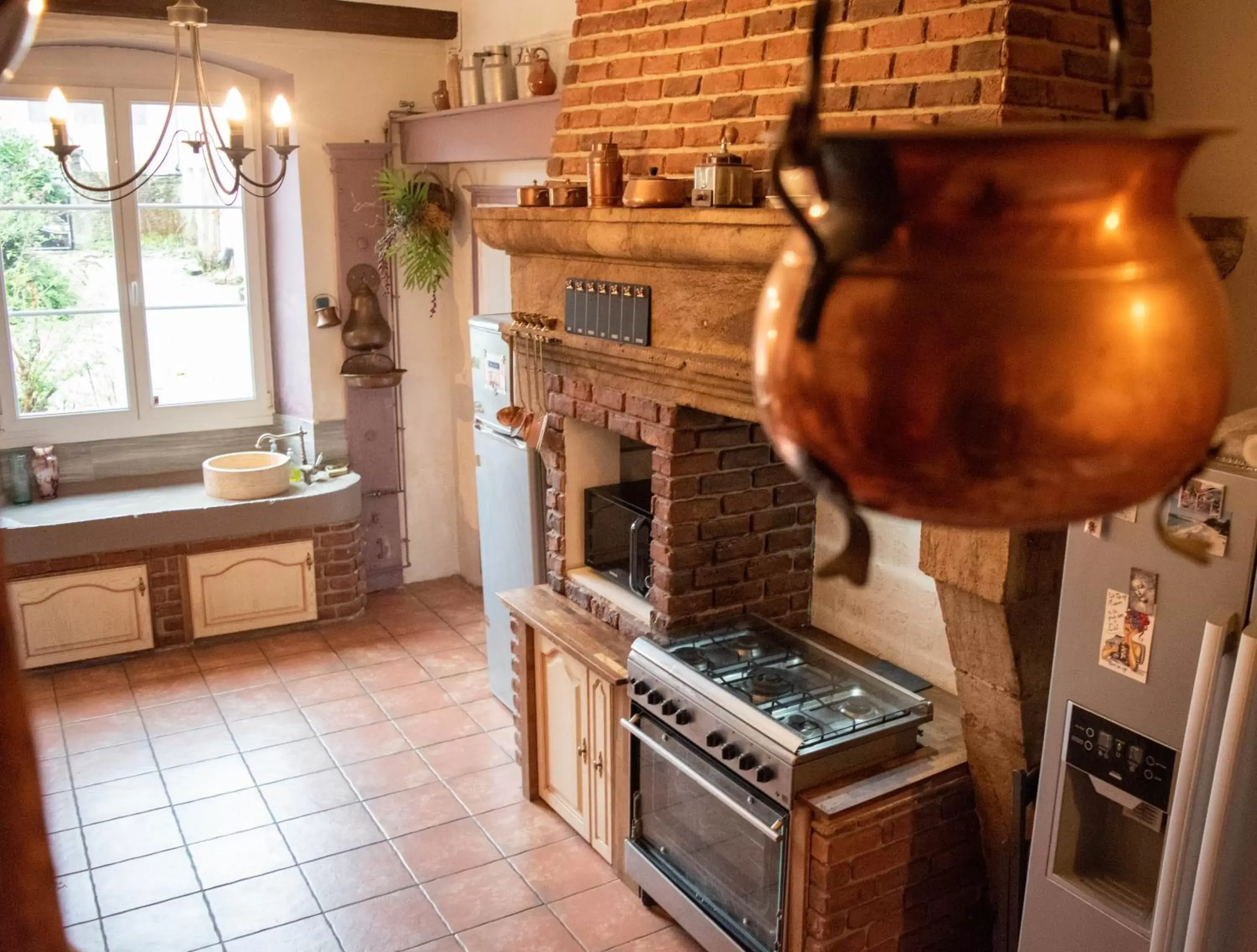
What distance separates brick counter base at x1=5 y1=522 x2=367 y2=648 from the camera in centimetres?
523

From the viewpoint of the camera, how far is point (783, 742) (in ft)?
8.89

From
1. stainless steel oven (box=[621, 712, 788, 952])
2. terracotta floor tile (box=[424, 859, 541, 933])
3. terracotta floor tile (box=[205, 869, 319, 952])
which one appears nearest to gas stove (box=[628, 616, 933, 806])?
stainless steel oven (box=[621, 712, 788, 952])

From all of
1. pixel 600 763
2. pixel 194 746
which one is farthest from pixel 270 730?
pixel 600 763

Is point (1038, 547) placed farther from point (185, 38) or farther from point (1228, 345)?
point (185, 38)

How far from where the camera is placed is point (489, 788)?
4234mm

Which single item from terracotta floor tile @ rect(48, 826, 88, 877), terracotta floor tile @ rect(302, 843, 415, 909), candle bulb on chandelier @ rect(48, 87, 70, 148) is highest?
candle bulb on chandelier @ rect(48, 87, 70, 148)

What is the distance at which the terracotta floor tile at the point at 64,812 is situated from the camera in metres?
3.95

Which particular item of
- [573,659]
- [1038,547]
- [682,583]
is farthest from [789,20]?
[573,659]

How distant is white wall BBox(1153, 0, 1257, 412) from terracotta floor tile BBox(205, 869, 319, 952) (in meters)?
3.02

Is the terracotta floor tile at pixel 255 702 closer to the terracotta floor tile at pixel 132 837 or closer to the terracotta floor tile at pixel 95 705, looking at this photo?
the terracotta floor tile at pixel 95 705

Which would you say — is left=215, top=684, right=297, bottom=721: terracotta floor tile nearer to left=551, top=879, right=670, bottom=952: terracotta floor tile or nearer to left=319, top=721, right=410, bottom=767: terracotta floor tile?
left=319, top=721, right=410, bottom=767: terracotta floor tile

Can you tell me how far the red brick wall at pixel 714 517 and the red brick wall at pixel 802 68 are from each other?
76cm

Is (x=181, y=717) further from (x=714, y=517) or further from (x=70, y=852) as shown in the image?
(x=714, y=517)

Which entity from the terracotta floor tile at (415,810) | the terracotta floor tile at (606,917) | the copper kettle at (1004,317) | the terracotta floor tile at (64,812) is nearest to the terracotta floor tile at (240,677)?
the terracotta floor tile at (64,812)
